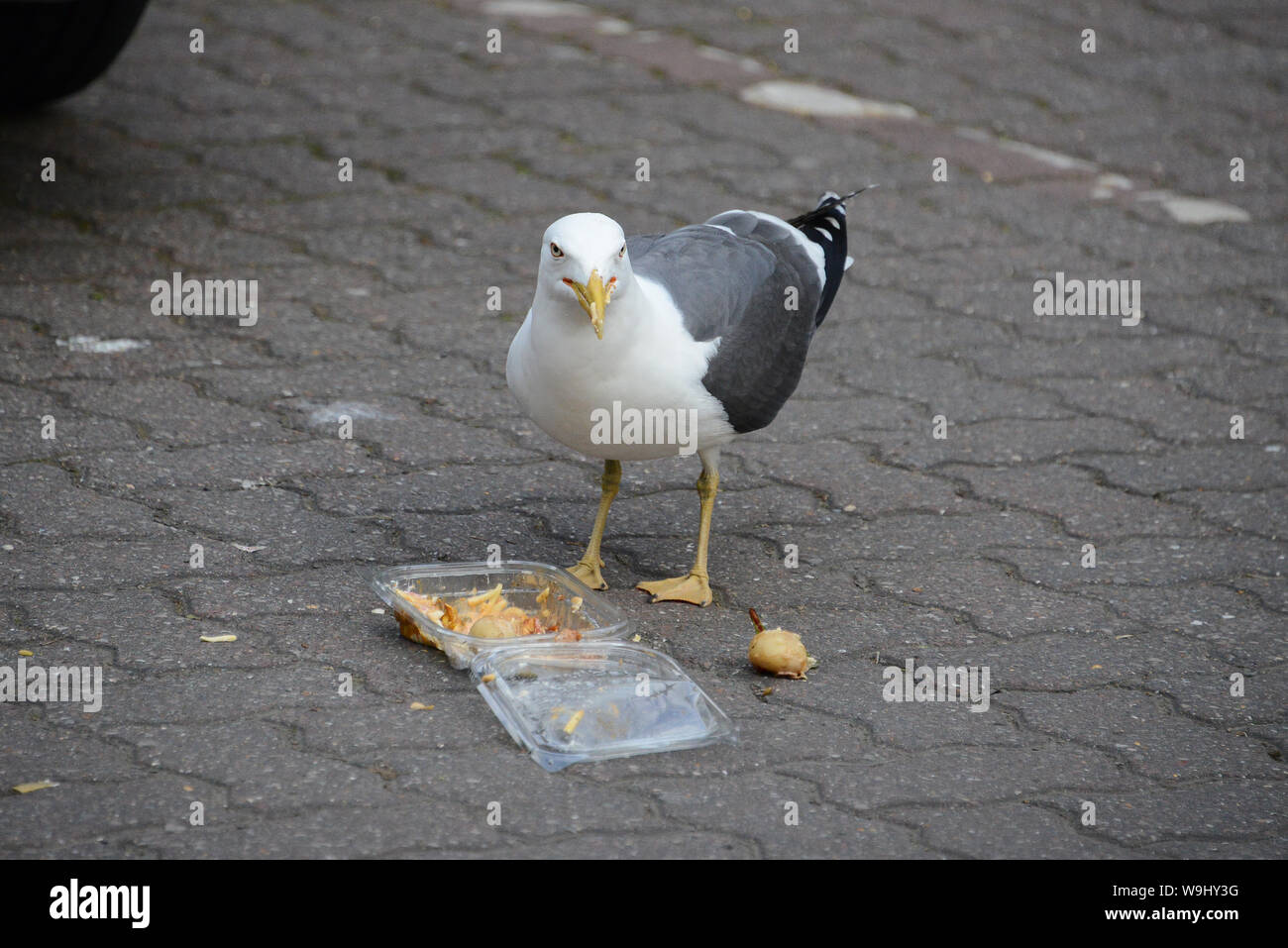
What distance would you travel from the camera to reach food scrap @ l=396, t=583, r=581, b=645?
3.33 metres

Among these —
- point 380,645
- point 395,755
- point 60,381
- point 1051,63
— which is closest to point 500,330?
point 60,381

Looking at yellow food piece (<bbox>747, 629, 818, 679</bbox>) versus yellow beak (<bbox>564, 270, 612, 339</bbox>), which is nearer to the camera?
yellow beak (<bbox>564, 270, 612, 339</bbox>)

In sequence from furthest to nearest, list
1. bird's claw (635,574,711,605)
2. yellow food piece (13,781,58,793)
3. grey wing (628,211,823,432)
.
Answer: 1. bird's claw (635,574,711,605)
2. grey wing (628,211,823,432)
3. yellow food piece (13,781,58,793)

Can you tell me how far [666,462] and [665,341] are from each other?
40.8 inches

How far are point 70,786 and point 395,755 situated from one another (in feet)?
1.90

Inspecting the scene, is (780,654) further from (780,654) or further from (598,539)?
(598,539)

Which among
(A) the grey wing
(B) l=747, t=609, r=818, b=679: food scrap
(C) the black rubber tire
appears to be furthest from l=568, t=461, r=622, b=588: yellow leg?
(C) the black rubber tire

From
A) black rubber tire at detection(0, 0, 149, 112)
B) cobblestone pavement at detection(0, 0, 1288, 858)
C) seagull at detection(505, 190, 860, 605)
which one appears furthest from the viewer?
black rubber tire at detection(0, 0, 149, 112)

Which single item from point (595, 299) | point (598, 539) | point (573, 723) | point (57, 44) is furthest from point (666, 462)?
point (57, 44)

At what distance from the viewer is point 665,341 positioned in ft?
11.2

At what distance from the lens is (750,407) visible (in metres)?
3.62

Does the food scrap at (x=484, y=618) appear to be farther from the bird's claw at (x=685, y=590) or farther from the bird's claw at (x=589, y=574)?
the bird's claw at (x=685, y=590)

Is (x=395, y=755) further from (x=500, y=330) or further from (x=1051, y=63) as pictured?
(x=1051, y=63)

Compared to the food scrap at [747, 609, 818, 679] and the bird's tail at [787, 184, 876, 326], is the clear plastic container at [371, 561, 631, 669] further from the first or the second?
the bird's tail at [787, 184, 876, 326]
